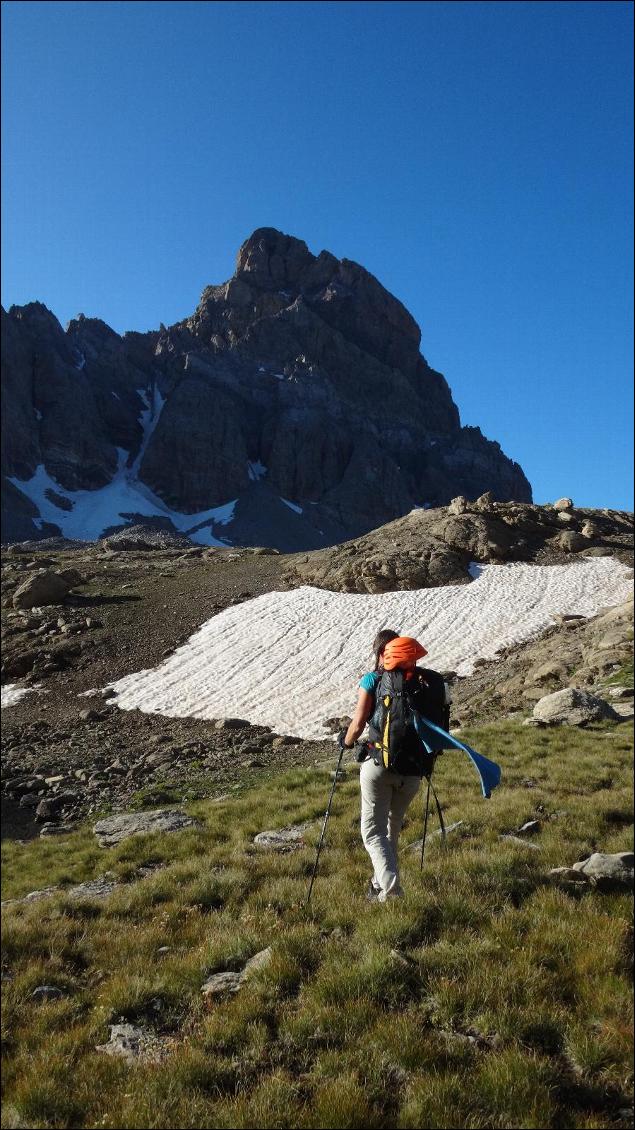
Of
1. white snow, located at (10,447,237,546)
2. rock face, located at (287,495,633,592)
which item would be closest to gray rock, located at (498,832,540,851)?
rock face, located at (287,495,633,592)

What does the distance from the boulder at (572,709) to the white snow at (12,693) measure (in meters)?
21.2

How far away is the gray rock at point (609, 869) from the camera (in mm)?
7035

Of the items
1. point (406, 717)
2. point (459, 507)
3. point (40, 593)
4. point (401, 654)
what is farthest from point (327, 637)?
point (406, 717)

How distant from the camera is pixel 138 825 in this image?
40.8 ft

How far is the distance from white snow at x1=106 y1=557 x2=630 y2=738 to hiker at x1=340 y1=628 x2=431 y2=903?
46.5ft

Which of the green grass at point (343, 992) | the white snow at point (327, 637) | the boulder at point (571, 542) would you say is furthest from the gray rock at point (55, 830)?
the boulder at point (571, 542)

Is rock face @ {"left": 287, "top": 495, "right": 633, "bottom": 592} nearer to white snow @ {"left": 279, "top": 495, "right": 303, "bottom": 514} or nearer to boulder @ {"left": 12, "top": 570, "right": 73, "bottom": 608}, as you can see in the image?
boulder @ {"left": 12, "top": 570, "right": 73, "bottom": 608}

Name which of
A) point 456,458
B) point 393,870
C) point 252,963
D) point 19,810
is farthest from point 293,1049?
point 456,458

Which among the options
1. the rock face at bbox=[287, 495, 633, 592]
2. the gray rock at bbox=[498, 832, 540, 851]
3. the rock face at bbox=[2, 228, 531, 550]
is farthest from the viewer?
the rock face at bbox=[2, 228, 531, 550]

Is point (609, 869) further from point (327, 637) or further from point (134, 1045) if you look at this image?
point (327, 637)

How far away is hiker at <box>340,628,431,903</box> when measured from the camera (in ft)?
22.0

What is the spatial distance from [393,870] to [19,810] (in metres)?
13.3

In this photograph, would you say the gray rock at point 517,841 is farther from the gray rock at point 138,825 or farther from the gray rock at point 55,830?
the gray rock at point 55,830

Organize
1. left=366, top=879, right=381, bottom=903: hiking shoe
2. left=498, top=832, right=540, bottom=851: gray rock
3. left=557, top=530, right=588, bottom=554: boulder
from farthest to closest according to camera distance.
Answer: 1. left=557, top=530, right=588, bottom=554: boulder
2. left=498, top=832, right=540, bottom=851: gray rock
3. left=366, top=879, right=381, bottom=903: hiking shoe
